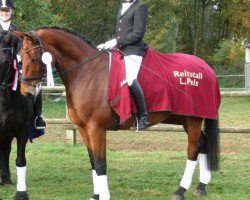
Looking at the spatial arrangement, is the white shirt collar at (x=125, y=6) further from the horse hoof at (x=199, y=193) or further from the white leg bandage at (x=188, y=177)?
the horse hoof at (x=199, y=193)

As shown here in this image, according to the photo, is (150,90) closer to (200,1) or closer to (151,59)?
(151,59)

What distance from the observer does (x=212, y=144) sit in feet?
24.0

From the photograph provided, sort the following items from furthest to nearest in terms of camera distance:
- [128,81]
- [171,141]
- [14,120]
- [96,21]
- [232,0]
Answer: [232,0] < [96,21] < [171,141] < [14,120] < [128,81]

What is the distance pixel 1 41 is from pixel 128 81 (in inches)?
63.5

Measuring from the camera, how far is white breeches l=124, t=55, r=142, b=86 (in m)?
6.32

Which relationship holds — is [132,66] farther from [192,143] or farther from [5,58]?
[5,58]

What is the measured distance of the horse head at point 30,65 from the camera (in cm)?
590

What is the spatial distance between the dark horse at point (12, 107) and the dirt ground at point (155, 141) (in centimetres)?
454

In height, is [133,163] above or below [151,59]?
below

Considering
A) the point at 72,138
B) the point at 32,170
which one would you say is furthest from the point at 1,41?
the point at 72,138

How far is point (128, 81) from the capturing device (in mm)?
6305

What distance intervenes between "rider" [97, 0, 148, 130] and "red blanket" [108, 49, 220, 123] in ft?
0.27

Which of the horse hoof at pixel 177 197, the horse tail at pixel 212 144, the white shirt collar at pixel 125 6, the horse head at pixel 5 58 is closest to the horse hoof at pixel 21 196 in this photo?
the horse head at pixel 5 58

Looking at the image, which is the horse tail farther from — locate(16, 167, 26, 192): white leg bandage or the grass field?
locate(16, 167, 26, 192): white leg bandage
